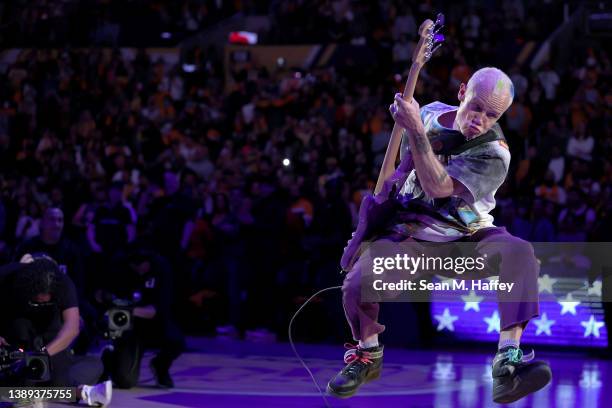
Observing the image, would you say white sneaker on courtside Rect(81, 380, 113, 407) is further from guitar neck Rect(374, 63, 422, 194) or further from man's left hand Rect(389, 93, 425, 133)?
man's left hand Rect(389, 93, 425, 133)

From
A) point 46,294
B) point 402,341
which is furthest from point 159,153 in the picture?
point 46,294

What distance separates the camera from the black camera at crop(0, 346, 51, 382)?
921 cm

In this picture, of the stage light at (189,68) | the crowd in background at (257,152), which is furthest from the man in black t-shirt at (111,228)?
the stage light at (189,68)

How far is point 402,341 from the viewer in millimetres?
13594

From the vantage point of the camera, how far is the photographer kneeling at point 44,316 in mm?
9656

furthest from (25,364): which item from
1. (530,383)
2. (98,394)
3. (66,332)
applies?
(530,383)

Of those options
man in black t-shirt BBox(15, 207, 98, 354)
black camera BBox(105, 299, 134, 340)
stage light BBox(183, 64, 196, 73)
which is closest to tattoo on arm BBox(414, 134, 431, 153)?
black camera BBox(105, 299, 134, 340)

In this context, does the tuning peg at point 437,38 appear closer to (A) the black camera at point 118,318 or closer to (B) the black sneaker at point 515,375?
(B) the black sneaker at point 515,375

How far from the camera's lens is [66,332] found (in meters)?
9.62

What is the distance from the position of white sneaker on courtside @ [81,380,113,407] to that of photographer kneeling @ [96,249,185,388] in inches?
42.0

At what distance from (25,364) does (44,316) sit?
0.60 m

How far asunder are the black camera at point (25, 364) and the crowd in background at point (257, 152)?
9.19 ft

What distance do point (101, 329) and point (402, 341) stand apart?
381cm

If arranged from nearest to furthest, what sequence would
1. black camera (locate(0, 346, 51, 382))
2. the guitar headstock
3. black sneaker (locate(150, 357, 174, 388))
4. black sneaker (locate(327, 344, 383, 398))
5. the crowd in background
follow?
the guitar headstock
black sneaker (locate(327, 344, 383, 398))
black camera (locate(0, 346, 51, 382))
black sneaker (locate(150, 357, 174, 388))
the crowd in background
